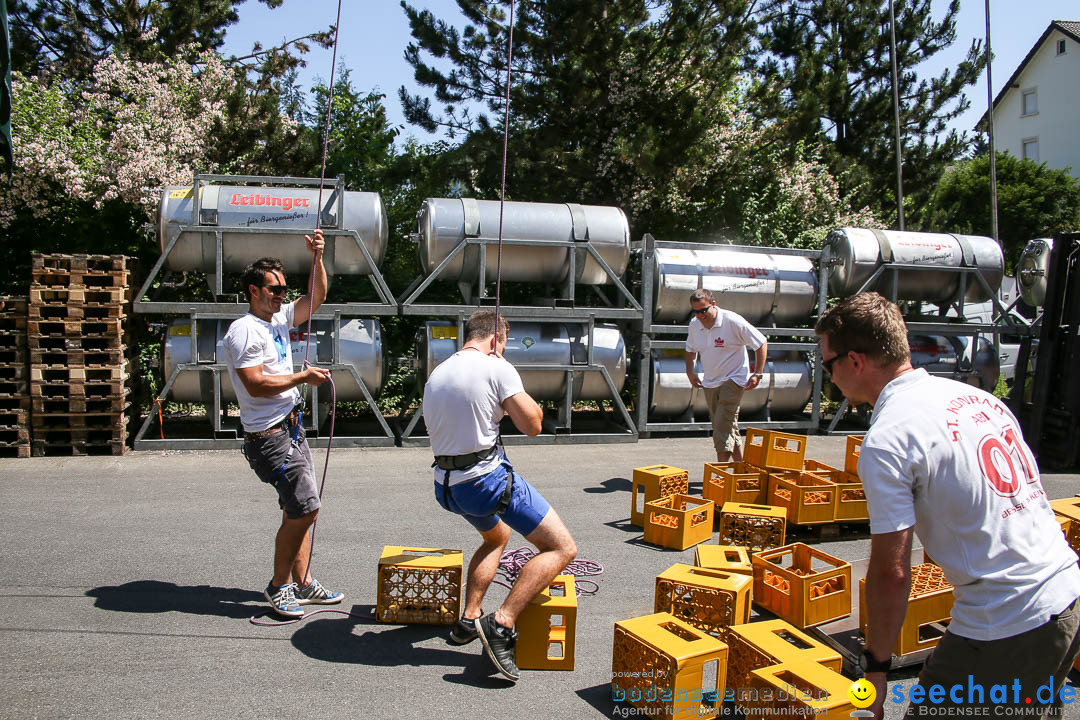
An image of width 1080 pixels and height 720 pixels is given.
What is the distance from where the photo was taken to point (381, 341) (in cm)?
980

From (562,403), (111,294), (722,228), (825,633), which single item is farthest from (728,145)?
(825,633)

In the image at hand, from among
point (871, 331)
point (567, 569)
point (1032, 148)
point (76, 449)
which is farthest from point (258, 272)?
point (1032, 148)

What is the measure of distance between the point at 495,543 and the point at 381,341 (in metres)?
5.98

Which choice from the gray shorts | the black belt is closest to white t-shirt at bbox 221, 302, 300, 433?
the gray shorts

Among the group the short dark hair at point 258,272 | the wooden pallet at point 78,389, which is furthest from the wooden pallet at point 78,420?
the short dark hair at point 258,272

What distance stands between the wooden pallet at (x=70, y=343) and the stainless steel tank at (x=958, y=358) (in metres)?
10.8

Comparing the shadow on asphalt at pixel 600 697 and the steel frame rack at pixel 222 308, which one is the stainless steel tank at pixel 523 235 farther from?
the shadow on asphalt at pixel 600 697

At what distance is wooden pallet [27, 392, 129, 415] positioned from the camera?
8578 mm

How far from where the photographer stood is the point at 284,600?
4535 millimetres

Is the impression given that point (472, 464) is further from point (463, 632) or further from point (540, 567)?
point (463, 632)

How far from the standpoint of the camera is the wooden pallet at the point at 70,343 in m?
8.58

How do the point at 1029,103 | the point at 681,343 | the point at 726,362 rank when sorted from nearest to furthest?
1. the point at 726,362
2. the point at 681,343
3. the point at 1029,103

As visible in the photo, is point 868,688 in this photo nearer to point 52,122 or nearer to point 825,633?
point 825,633

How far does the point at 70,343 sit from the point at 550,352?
5.61 meters
